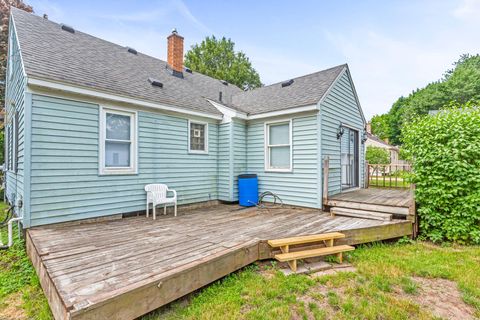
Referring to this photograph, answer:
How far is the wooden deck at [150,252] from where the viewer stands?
6.98 ft

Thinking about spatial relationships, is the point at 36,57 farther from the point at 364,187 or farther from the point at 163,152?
the point at 364,187

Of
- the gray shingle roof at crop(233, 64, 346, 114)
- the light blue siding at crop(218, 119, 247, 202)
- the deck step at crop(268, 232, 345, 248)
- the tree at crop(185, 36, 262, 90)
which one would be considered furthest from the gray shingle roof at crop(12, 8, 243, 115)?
the tree at crop(185, 36, 262, 90)

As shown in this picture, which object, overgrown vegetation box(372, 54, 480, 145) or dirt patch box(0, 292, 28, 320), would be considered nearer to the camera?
dirt patch box(0, 292, 28, 320)

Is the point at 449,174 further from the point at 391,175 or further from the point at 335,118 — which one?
the point at 391,175

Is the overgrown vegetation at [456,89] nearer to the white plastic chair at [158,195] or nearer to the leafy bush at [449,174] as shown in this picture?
the leafy bush at [449,174]

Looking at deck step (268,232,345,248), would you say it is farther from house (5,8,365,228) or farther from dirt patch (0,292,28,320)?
dirt patch (0,292,28,320)

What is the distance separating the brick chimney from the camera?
339 inches

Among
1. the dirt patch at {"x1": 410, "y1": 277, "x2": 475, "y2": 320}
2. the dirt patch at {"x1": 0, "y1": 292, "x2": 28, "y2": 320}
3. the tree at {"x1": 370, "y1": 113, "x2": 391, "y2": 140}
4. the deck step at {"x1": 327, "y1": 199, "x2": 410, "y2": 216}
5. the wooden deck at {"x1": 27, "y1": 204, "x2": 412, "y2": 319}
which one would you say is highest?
the tree at {"x1": 370, "y1": 113, "x2": 391, "y2": 140}

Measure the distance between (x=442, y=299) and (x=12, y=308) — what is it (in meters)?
4.86

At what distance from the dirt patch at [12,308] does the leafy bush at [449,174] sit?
6451 mm

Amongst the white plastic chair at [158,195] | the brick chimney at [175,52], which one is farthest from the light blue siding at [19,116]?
the brick chimney at [175,52]

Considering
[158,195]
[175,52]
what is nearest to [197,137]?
[158,195]

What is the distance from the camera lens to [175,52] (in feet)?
28.8

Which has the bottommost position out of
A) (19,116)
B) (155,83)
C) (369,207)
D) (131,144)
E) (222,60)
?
(369,207)
